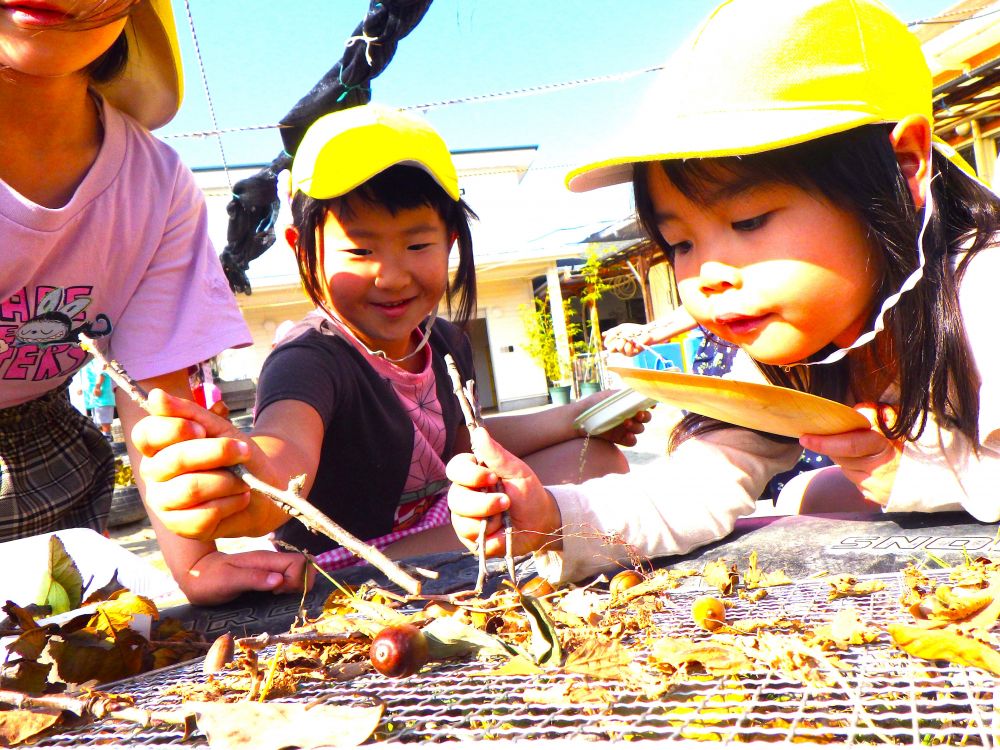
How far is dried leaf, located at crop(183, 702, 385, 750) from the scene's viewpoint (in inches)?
19.7

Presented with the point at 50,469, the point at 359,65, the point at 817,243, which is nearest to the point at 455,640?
the point at 817,243

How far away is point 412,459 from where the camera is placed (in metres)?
1.86

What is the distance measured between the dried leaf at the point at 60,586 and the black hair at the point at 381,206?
0.91 meters

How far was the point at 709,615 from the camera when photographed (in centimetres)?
71

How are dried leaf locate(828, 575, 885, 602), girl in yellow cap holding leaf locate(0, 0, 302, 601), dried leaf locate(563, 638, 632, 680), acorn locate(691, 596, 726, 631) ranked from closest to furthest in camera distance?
dried leaf locate(563, 638, 632, 680), acorn locate(691, 596, 726, 631), dried leaf locate(828, 575, 885, 602), girl in yellow cap holding leaf locate(0, 0, 302, 601)

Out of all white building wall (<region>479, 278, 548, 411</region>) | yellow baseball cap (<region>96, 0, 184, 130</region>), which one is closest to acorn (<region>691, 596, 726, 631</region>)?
yellow baseball cap (<region>96, 0, 184, 130</region>)

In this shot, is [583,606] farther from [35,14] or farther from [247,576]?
[35,14]

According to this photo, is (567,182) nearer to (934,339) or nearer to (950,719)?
(934,339)

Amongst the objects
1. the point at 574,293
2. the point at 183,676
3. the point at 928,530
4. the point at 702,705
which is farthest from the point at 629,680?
the point at 574,293

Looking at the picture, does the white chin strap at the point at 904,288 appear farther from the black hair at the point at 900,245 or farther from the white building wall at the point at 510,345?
the white building wall at the point at 510,345

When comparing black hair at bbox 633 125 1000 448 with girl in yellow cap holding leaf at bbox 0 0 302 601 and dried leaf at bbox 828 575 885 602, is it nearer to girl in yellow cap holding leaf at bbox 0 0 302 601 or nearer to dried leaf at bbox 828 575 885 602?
dried leaf at bbox 828 575 885 602

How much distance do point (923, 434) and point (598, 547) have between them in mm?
552

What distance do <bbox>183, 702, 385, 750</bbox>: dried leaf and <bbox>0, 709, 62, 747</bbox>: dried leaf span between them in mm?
133

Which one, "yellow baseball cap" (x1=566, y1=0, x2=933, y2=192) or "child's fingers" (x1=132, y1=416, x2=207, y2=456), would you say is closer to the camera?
"child's fingers" (x1=132, y1=416, x2=207, y2=456)
